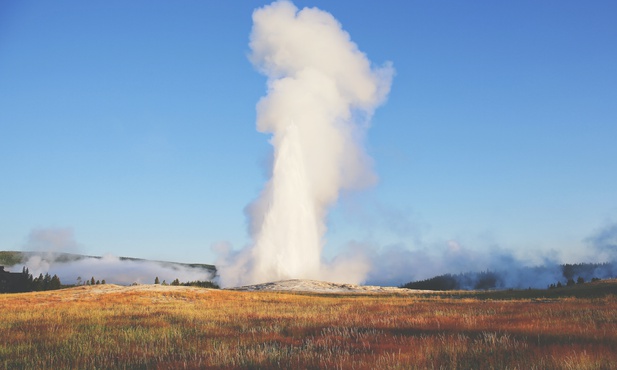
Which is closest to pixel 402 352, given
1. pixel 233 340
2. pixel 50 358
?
pixel 233 340

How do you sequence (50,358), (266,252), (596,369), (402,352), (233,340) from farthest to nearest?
(266,252)
(233,340)
(50,358)
(402,352)
(596,369)

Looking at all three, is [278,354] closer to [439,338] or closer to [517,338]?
[439,338]

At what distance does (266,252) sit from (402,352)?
9778 centimetres

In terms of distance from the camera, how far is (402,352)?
28.9 feet

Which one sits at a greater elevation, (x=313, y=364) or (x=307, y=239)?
(x=307, y=239)

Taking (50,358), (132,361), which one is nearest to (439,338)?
(132,361)

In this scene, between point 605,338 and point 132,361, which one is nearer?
point 132,361

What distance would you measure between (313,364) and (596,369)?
14.7 ft

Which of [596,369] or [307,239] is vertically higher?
[307,239]

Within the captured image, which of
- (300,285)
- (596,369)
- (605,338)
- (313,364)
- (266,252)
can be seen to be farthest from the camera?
(266,252)

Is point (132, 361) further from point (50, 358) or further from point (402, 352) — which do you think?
point (402, 352)

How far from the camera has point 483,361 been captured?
26.2ft

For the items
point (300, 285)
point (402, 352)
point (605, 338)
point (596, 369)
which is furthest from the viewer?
point (300, 285)

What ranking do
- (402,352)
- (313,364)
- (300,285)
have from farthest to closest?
1. (300,285)
2. (402,352)
3. (313,364)
